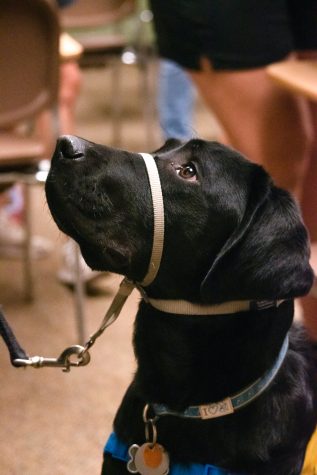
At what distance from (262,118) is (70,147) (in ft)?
3.39

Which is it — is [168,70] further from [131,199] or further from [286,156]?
[131,199]

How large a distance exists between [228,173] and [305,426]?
0.48m

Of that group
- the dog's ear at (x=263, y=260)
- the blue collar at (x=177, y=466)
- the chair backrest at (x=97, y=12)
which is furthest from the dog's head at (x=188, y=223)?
the chair backrest at (x=97, y=12)

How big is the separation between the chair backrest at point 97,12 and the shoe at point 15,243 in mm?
1615

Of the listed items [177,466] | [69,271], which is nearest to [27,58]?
[69,271]

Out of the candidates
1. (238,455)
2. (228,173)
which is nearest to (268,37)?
(228,173)

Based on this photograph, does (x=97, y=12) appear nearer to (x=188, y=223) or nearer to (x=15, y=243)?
(x=15, y=243)

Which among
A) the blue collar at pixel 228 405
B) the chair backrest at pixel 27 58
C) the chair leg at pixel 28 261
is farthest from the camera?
the chair leg at pixel 28 261

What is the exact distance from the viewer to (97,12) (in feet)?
14.5

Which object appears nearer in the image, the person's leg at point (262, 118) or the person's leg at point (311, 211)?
the person's leg at point (311, 211)

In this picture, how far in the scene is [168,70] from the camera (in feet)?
13.1

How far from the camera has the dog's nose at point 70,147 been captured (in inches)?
49.3

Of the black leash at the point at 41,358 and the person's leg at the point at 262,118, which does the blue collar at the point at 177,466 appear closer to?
the black leash at the point at 41,358

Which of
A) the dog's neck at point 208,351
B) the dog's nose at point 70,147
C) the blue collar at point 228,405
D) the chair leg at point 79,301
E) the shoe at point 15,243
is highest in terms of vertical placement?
the dog's nose at point 70,147
